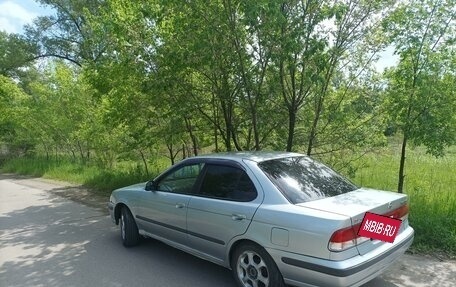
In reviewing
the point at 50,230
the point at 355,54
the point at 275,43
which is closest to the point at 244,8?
the point at 275,43

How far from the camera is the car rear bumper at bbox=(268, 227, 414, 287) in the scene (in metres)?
3.25

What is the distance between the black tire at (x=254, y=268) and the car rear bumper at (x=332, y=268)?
Answer: 10 centimetres

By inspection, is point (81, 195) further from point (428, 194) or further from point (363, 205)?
point (363, 205)

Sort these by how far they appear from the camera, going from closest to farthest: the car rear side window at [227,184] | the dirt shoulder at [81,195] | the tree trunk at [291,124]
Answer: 1. the car rear side window at [227,184]
2. the tree trunk at [291,124]
3. the dirt shoulder at [81,195]

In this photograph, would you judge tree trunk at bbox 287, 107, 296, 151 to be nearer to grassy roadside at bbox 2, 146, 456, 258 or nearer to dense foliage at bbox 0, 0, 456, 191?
dense foliage at bbox 0, 0, 456, 191

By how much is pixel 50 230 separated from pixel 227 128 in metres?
4.25

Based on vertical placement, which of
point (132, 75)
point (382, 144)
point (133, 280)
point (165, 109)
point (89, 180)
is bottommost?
point (133, 280)

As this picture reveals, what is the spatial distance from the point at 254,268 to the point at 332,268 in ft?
3.05

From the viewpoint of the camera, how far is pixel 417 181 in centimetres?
859

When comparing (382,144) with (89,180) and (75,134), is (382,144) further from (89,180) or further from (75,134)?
(75,134)

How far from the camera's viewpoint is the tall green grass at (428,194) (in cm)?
533

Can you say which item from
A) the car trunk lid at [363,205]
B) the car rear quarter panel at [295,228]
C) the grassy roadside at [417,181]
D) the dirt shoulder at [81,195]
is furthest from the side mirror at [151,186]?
the dirt shoulder at [81,195]

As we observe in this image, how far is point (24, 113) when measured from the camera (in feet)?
69.0

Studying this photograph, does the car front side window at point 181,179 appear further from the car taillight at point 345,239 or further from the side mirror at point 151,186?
the car taillight at point 345,239
